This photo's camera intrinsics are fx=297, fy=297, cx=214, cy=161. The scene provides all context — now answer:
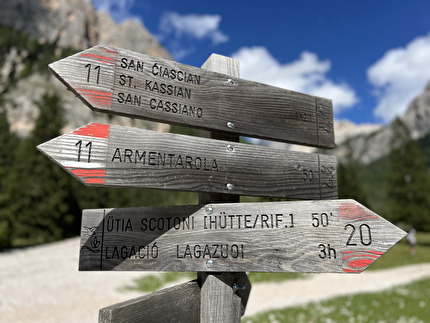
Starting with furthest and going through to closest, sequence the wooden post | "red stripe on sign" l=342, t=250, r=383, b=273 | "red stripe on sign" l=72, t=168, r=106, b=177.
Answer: the wooden post < "red stripe on sign" l=342, t=250, r=383, b=273 < "red stripe on sign" l=72, t=168, r=106, b=177

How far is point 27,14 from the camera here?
11038cm

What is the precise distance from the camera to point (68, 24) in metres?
120

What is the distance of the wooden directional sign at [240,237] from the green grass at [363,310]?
6316mm

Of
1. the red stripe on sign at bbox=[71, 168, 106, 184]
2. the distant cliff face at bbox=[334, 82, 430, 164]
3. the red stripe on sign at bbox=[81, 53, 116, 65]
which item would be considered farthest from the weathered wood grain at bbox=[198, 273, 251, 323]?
the distant cliff face at bbox=[334, 82, 430, 164]

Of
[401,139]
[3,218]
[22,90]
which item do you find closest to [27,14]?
[22,90]

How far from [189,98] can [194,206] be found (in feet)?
2.55

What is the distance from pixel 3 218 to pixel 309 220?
2242 cm

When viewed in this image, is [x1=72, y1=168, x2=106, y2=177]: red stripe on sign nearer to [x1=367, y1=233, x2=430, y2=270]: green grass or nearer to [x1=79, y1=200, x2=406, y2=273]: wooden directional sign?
[x1=79, y1=200, x2=406, y2=273]: wooden directional sign

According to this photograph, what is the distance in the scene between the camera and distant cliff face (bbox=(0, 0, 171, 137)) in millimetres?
80375

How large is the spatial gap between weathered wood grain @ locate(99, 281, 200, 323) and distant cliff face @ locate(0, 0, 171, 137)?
218 ft

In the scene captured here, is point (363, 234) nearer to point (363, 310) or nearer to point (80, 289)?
point (363, 310)

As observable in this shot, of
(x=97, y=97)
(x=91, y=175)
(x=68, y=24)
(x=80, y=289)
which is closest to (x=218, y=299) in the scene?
(x=91, y=175)

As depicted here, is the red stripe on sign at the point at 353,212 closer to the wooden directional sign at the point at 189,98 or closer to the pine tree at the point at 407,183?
the wooden directional sign at the point at 189,98

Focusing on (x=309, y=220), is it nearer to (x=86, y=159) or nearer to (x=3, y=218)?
(x=86, y=159)
